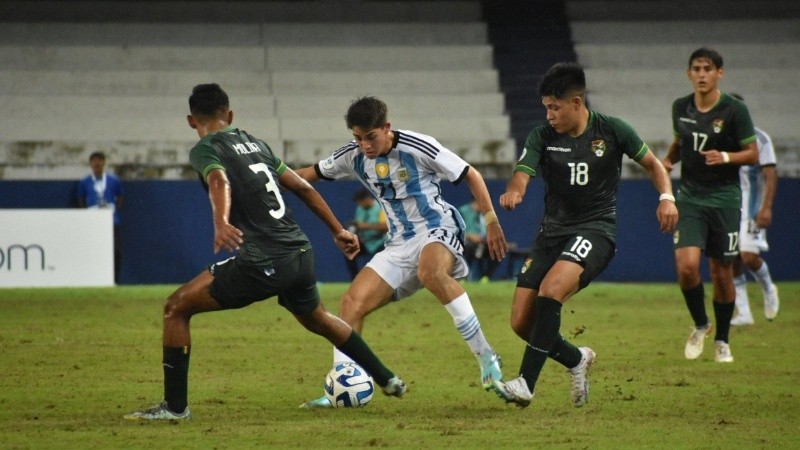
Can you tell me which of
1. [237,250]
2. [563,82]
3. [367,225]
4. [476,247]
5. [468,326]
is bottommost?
[476,247]

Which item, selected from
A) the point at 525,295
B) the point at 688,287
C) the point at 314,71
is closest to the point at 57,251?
the point at 314,71

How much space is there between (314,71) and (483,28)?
3.98 metres

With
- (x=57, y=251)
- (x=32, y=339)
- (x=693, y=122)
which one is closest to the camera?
(x=693, y=122)

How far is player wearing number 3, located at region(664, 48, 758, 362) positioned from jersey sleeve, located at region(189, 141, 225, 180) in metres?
4.40

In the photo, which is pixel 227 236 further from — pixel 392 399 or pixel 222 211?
pixel 392 399

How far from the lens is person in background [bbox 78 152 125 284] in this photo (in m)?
19.9

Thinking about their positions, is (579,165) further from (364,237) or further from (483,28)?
(483,28)

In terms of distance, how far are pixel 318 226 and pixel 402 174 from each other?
1248 centimetres

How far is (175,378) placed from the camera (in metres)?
7.35

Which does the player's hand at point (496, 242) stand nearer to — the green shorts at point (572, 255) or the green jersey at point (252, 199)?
the green shorts at point (572, 255)

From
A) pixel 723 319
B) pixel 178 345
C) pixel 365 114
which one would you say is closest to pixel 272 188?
pixel 365 114

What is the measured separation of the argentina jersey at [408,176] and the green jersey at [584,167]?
56 cm

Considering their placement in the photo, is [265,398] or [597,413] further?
[265,398]

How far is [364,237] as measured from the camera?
803 inches
